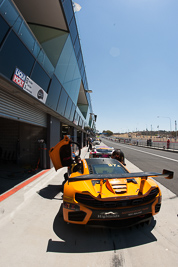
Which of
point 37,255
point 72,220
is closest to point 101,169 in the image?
point 72,220

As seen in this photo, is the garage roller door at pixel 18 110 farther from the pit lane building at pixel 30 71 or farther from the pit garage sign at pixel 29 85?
the pit garage sign at pixel 29 85

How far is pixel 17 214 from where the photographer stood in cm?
351

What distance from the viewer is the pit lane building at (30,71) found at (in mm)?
4578

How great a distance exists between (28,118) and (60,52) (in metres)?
4.74

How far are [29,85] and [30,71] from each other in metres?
0.61

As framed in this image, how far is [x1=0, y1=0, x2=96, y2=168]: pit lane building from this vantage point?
4.58m

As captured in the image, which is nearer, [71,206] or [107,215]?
[107,215]

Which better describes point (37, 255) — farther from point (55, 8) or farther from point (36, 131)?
point (55, 8)

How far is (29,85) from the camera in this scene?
5715mm

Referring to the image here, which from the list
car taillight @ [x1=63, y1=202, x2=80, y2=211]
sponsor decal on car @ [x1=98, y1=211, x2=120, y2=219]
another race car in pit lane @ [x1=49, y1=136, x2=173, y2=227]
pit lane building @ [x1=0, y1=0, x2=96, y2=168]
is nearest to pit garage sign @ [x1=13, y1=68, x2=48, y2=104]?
pit lane building @ [x1=0, y1=0, x2=96, y2=168]

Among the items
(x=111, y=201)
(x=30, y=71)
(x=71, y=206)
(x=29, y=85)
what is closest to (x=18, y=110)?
(x=29, y=85)

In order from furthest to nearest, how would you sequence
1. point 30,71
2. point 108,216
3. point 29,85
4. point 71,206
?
point 30,71
point 29,85
point 71,206
point 108,216

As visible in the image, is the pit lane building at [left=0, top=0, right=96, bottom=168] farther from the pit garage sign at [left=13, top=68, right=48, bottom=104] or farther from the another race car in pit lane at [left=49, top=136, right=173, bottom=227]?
the another race car in pit lane at [left=49, top=136, right=173, bottom=227]

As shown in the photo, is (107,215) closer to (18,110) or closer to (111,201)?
(111,201)
